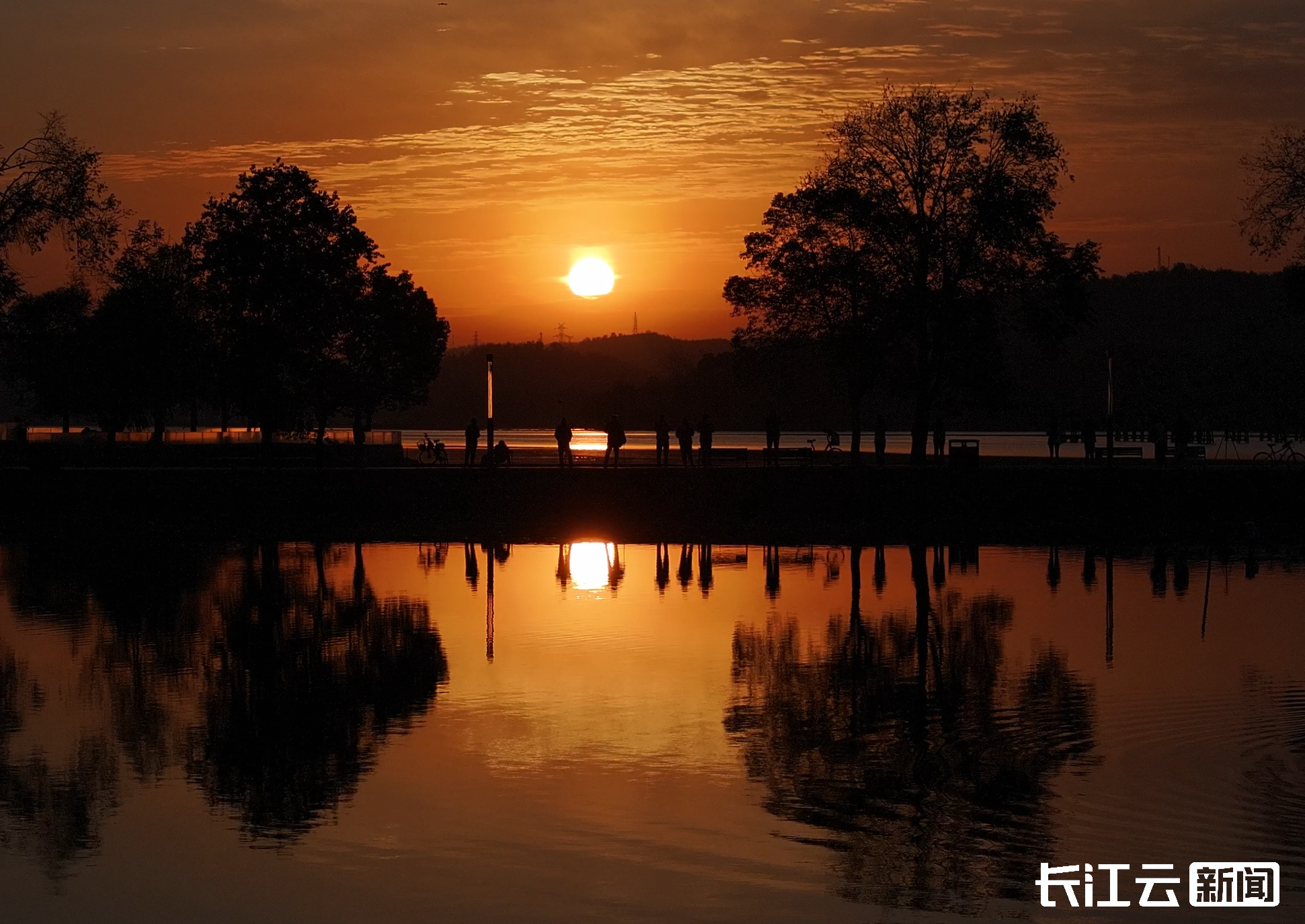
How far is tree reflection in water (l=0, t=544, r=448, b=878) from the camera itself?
12.1 m

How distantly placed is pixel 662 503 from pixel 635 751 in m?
30.2

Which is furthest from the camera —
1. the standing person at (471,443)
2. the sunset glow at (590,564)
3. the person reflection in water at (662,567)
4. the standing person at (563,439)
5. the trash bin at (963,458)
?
the standing person at (471,443)

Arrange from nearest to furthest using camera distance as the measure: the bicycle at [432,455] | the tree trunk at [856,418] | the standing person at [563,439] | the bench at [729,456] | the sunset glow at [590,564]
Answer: the sunset glow at [590,564], the standing person at [563,439], the tree trunk at [856,418], the bench at [729,456], the bicycle at [432,455]

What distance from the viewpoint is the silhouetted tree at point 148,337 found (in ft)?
265

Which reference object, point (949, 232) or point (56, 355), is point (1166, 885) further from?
point (56, 355)

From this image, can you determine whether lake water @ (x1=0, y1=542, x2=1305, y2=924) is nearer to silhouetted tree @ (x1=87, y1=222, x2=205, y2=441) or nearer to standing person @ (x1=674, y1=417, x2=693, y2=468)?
standing person @ (x1=674, y1=417, x2=693, y2=468)

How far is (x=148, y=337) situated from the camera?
8094 centimetres

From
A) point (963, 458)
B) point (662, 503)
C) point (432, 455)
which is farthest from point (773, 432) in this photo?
point (662, 503)

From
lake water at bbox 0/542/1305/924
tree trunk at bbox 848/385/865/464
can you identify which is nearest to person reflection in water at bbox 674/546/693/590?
lake water at bbox 0/542/1305/924

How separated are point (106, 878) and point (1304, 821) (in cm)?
851

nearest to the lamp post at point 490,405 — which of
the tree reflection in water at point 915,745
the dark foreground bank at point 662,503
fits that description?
the dark foreground bank at point 662,503

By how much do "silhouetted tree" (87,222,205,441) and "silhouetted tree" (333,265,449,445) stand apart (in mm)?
9143

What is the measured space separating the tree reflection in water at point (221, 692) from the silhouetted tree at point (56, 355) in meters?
50.1

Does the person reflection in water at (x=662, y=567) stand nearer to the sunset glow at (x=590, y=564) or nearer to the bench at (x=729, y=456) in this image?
the sunset glow at (x=590, y=564)
